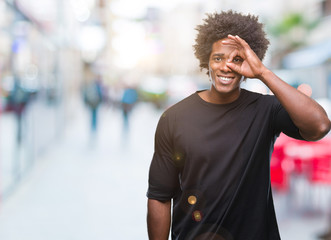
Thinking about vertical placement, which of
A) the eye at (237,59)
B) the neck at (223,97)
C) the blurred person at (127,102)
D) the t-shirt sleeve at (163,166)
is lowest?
the t-shirt sleeve at (163,166)

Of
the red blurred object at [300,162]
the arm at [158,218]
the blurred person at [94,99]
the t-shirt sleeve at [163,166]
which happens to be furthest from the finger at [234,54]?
the blurred person at [94,99]

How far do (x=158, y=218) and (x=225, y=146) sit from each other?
0.50 metres

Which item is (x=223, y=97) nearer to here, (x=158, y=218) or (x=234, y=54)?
(x=234, y=54)

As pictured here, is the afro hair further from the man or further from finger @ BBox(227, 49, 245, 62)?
finger @ BBox(227, 49, 245, 62)

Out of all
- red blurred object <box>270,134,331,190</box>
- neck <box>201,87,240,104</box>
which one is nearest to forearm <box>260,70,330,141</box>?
neck <box>201,87,240,104</box>

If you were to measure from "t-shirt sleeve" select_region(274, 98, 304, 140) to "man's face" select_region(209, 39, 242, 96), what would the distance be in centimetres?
21

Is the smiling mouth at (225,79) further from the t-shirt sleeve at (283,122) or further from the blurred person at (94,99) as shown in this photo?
the blurred person at (94,99)

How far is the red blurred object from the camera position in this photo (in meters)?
6.61

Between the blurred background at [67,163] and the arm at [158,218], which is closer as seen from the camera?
the arm at [158,218]

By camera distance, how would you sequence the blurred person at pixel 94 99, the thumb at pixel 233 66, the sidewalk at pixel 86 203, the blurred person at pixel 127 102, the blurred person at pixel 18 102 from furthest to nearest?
the blurred person at pixel 127 102 → the blurred person at pixel 94 99 → the blurred person at pixel 18 102 → the sidewalk at pixel 86 203 → the thumb at pixel 233 66

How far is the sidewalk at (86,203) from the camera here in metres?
A: 5.61

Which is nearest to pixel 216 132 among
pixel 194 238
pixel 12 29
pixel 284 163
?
pixel 194 238

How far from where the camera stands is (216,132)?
7.20ft

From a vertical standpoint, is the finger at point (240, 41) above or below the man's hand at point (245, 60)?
above
